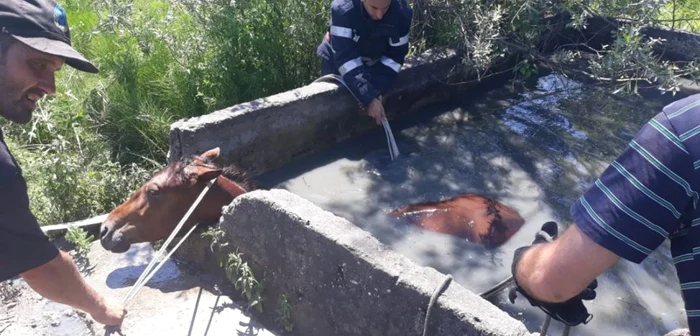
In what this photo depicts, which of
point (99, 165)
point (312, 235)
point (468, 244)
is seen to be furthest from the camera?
point (99, 165)

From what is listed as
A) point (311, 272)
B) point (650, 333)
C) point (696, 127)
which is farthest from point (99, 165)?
point (696, 127)

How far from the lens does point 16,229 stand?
1948 millimetres

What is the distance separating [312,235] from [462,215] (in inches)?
62.3

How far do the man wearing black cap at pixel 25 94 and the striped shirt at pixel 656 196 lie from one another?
1.70 metres

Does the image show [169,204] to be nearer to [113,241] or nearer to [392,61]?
[113,241]

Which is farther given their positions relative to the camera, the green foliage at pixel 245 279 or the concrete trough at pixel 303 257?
the green foliage at pixel 245 279

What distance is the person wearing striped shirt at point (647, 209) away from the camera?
4.44ft

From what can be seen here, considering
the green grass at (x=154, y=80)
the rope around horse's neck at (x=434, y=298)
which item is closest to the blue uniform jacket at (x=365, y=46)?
the green grass at (x=154, y=80)

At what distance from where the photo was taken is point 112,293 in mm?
3398

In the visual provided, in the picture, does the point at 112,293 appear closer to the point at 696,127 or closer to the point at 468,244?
the point at 468,244

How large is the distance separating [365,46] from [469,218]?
1.70m

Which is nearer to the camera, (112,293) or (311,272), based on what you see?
(311,272)

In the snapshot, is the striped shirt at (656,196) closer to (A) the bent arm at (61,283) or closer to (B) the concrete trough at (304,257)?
(B) the concrete trough at (304,257)

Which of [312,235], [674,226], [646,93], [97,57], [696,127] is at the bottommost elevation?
[646,93]
